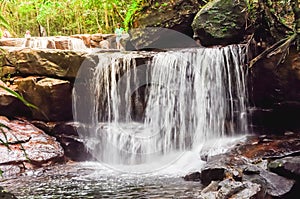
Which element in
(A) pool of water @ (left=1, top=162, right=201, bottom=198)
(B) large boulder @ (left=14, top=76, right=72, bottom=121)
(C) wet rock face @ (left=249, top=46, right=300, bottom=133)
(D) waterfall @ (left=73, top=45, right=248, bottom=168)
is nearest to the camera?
(A) pool of water @ (left=1, top=162, right=201, bottom=198)

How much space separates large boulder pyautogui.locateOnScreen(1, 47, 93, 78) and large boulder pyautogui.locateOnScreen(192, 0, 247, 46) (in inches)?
110

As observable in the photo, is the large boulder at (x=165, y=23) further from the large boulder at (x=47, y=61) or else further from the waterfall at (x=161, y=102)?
the large boulder at (x=47, y=61)

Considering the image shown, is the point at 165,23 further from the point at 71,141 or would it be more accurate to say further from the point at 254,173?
the point at 254,173

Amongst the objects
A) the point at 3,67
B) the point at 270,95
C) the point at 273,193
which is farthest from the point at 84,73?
the point at 273,193

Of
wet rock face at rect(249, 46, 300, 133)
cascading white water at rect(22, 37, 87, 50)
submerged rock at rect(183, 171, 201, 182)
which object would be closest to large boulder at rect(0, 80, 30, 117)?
cascading white water at rect(22, 37, 87, 50)

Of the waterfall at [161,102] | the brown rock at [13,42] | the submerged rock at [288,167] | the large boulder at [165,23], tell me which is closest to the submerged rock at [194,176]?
the submerged rock at [288,167]

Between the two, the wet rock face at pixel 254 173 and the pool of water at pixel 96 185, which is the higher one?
the wet rock face at pixel 254 173

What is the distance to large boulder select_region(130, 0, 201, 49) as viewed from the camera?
878 cm

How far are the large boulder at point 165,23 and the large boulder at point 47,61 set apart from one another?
1625 mm

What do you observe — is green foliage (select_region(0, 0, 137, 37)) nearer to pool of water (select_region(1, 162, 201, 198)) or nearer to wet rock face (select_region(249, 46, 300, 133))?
wet rock face (select_region(249, 46, 300, 133))

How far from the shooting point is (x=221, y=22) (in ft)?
25.5

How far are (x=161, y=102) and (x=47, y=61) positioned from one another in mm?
3013

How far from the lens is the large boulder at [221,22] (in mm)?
7680

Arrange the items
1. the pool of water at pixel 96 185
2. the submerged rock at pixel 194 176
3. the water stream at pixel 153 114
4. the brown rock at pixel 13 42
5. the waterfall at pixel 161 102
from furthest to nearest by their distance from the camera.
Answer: the brown rock at pixel 13 42
the waterfall at pixel 161 102
the water stream at pixel 153 114
the submerged rock at pixel 194 176
the pool of water at pixel 96 185
